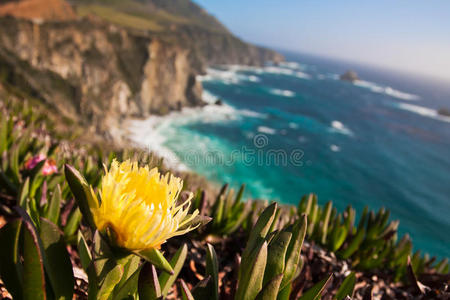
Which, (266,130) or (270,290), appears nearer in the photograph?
(270,290)

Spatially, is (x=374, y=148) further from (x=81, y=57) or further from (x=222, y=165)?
(x=81, y=57)

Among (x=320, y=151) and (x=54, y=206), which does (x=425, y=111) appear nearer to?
(x=320, y=151)

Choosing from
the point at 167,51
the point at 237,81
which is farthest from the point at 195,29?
the point at 167,51

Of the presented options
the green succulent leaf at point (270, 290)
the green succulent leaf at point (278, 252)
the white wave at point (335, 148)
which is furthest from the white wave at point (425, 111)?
the green succulent leaf at point (270, 290)

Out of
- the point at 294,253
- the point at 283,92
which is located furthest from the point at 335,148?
the point at 294,253

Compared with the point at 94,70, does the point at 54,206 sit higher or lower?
higher

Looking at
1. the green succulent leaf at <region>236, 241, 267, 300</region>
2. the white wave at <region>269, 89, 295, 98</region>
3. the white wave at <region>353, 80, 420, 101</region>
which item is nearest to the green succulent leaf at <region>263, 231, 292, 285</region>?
the green succulent leaf at <region>236, 241, 267, 300</region>

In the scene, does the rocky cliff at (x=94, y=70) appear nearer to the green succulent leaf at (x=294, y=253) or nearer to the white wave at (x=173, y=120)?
the white wave at (x=173, y=120)
